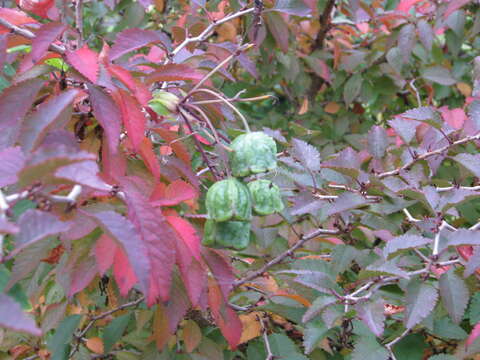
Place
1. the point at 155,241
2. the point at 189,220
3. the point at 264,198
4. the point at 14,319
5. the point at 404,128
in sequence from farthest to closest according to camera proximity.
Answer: the point at 404,128 < the point at 189,220 < the point at 264,198 < the point at 155,241 < the point at 14,319

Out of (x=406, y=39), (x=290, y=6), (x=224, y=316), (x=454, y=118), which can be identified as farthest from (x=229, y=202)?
(x=406, y=39)

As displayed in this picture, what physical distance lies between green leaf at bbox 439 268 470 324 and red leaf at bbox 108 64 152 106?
2.34 feet

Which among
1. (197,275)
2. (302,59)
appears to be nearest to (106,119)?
(197,275)

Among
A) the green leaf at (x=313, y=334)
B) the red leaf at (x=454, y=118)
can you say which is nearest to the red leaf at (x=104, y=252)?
the green leaf at (x=313, y=334)

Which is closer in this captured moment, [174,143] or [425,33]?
[174,143]

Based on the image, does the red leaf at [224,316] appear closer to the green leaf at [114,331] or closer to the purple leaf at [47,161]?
the green leaf at [114,331]

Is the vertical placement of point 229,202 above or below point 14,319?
below

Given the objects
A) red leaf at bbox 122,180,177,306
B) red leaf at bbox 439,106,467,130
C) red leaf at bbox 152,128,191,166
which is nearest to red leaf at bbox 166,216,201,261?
red leaf at bbox 122,180,177,306

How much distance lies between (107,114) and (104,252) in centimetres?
26

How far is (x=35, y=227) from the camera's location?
0.66 m

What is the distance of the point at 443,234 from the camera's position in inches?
48.1

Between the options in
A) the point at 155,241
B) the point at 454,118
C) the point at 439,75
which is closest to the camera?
the point at 155,241

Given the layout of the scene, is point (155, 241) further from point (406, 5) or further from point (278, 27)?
point (406, 5)

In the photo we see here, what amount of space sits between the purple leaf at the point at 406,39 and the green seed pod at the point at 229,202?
5.05ft
